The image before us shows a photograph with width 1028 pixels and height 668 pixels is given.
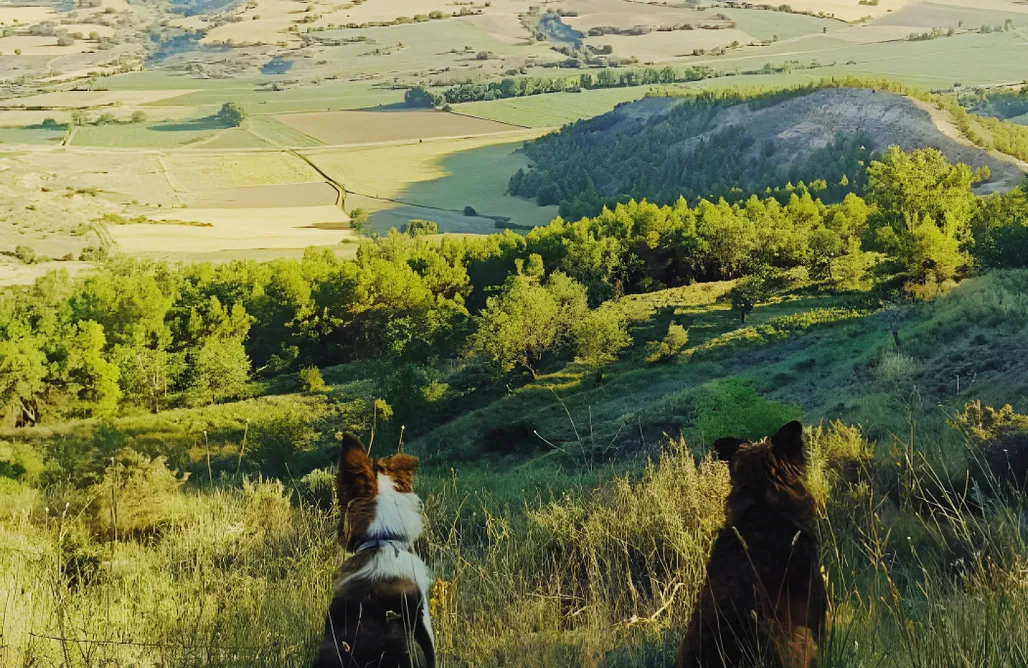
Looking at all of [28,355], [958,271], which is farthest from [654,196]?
[28,355]

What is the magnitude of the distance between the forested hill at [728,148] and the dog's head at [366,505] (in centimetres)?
5487

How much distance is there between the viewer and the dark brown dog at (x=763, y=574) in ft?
8.51

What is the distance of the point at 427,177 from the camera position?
7162 centimetres

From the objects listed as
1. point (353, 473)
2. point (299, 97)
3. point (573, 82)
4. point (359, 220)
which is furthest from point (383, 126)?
point (353, 473)

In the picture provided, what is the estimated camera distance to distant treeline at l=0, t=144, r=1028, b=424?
3300 centimetres

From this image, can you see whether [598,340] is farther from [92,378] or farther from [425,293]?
[92,378]

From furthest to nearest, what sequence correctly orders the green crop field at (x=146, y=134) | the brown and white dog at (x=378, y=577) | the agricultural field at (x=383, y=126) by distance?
the agricultural field at (x=383, y=126) < the green crop field at (x=146, y=134) < the brown and white dog at (x=378, y=577)

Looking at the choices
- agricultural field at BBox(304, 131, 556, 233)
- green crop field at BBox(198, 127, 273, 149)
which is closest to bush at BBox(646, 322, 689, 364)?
agricultural field at BBox(304, 131, 556, 233)

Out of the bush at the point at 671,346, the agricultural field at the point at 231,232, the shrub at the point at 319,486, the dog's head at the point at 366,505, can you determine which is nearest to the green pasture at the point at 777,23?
the agricultural field at the point at 231,232

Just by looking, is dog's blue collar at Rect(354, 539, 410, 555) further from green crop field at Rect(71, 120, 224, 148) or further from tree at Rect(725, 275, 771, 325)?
green crop field at Rect(71, 120, 224, 148)

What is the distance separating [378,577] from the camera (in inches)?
118

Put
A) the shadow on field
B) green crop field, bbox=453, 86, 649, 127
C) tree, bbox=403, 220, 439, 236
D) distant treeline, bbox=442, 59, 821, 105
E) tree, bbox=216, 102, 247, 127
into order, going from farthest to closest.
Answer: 1. distant treeline, bbox=442, 59, 821, 105
2. green crop field, bbox=453, 86, 649, 127
3. tree, bbox=216, 102, 247, 127
4. the shadow on field
5. tree, bbox=403, 220, 439, 236

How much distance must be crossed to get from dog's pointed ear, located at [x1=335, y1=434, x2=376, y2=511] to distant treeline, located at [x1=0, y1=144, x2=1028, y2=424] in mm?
28051

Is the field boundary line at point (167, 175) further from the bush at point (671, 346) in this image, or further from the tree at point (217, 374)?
the bush at point (671, 346)
